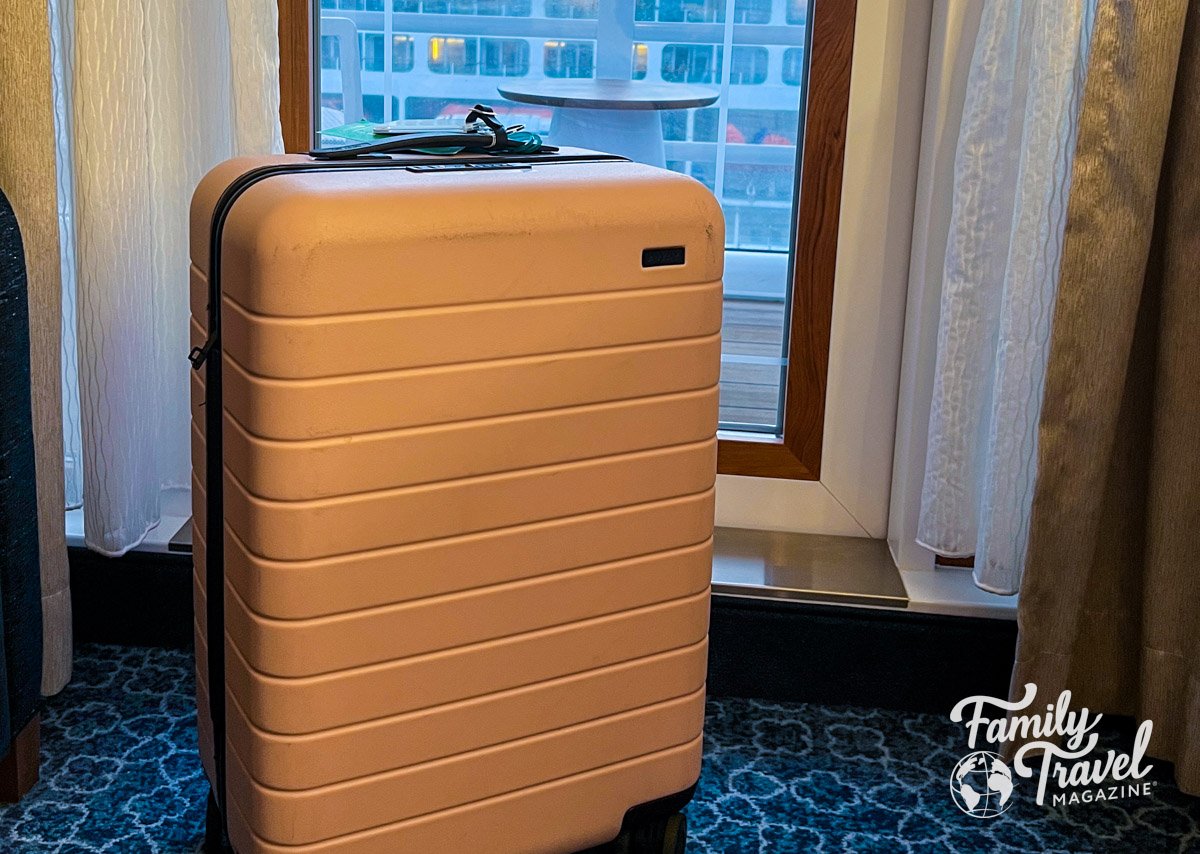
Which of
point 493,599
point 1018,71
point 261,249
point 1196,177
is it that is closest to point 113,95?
point 261,249

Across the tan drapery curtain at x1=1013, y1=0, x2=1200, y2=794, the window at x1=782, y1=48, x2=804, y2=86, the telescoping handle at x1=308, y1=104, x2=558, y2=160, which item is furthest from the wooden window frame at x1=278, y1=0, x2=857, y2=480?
the telescoping handle at x1=308, y1=104, x2=558, y2=160

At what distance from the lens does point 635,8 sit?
1.64 metres

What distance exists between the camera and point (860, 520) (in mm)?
1764

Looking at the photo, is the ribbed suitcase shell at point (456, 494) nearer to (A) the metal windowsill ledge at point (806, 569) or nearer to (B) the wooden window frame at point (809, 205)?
(A) the metal windowsill ledge at point (806, 569)

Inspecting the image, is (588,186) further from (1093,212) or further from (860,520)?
(860,520)

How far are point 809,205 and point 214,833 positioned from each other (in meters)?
0.99

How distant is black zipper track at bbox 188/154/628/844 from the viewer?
39.7 inches

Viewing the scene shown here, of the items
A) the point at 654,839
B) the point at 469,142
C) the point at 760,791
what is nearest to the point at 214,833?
the point at 654,839

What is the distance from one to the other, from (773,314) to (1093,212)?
511 millimetres

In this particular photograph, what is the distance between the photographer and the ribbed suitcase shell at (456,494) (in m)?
0.95

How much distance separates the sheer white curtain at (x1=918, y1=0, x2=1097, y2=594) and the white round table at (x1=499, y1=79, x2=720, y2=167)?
374 millimetres

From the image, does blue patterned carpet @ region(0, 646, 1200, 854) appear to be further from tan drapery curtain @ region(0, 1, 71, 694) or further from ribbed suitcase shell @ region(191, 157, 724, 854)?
ribbed suitcase shell @ region(191, 157, 724, 854)

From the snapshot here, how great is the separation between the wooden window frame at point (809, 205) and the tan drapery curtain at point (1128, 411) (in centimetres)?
40

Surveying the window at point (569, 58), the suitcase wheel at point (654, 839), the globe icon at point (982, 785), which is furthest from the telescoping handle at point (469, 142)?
the globe icon at point (982, 785)
